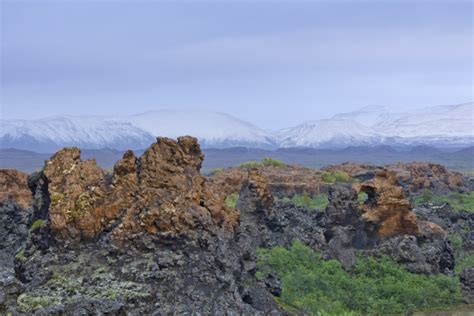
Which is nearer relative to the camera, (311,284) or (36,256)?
(36,256)

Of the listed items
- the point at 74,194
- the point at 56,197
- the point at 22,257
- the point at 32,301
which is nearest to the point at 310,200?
the point at 74,194

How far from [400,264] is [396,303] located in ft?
16.3

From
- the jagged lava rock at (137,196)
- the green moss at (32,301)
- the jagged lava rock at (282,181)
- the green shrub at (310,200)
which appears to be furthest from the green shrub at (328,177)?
the green moss at (32,301)

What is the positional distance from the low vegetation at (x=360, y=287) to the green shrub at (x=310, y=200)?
34.4 m

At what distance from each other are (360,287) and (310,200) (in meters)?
46.5

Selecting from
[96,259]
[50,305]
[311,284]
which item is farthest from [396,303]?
[50,305]

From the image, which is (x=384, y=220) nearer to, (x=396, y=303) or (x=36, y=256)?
(x=396, y=303)

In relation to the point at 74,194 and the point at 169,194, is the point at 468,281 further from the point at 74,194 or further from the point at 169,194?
the point at 74,194

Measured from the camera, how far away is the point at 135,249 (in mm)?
31203

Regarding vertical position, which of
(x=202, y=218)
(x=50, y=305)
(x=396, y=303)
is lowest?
(x=396, y=303)

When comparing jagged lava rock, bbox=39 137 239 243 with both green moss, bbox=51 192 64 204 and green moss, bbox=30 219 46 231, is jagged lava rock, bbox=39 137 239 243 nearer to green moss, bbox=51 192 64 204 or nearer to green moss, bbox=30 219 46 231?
green moss, bbox=51 192 64 204

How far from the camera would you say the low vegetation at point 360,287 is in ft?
130

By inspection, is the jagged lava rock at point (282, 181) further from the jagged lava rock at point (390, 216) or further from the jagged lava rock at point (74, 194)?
the jagged lava rock at point (74, 194)

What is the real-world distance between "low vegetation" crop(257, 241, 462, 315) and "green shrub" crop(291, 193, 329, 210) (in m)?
34.4
